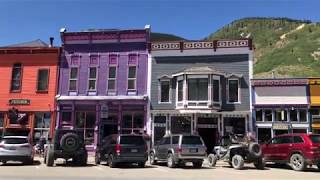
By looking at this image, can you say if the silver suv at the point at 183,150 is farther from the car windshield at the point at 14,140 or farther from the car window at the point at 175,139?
the car windshield at the point at 14,140

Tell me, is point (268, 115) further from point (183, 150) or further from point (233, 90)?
point (183, 150)

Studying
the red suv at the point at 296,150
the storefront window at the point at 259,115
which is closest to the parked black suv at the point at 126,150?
the red suv at the point at 296,150

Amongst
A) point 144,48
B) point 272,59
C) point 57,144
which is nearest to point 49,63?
point 144,48

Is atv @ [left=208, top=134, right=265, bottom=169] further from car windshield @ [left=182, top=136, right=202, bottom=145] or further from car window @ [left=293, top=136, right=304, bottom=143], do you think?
car window @ [left=293, top=136, right=304, bottom=143]

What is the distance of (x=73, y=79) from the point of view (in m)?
36.2

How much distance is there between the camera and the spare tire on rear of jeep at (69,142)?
23250 mm

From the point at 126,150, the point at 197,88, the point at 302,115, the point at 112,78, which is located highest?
the point at 112,78

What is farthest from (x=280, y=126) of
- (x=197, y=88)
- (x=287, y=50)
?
(x=287, y=50)

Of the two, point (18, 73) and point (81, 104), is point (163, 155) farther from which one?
point (18, 73)

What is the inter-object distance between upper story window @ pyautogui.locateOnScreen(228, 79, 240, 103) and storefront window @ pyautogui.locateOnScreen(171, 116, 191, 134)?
347 cm

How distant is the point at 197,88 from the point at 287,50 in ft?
351

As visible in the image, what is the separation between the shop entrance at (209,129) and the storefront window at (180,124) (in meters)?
0.90

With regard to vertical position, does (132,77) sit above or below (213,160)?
above

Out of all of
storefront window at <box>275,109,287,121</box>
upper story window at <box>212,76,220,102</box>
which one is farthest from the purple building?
storefront window at <box>275,109,287,121</box>
